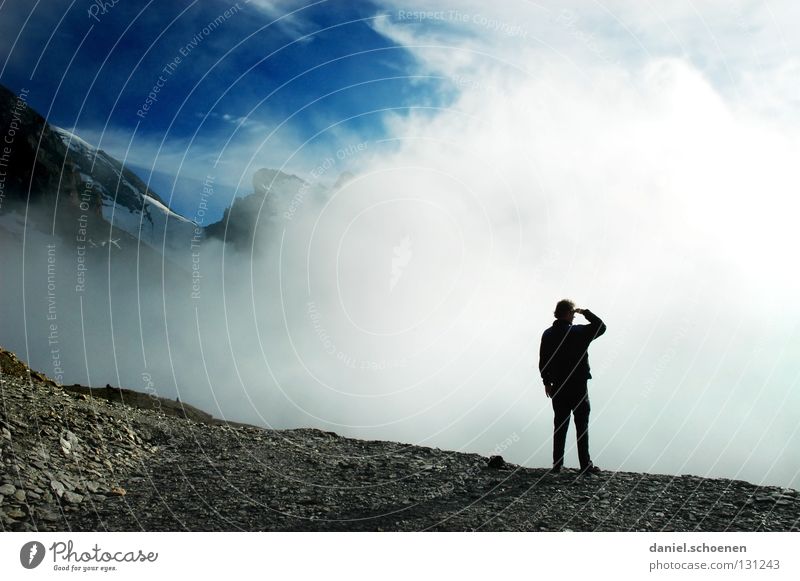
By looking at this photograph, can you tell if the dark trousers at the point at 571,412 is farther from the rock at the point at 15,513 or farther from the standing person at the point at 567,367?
the rock at the point at 15,513

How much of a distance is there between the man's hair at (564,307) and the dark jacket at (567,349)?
6.2 inches

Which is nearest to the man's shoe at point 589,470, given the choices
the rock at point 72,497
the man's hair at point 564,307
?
the man's hair at point 564,307

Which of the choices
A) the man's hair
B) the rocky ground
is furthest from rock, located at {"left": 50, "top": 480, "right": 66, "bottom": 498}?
the man's hair

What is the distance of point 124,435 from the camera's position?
53.1 ft

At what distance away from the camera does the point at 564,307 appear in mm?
13523

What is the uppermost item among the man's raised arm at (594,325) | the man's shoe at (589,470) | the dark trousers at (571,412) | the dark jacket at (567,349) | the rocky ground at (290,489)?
the man's raised arm at (594,325)

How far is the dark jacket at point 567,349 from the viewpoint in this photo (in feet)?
43.4

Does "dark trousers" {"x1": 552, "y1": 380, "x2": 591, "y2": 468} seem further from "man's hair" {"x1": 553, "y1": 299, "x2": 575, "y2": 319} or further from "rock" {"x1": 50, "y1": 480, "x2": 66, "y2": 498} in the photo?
"rock" {"x1": 50, "y1": 480, "x2": 66, "y2": 498}

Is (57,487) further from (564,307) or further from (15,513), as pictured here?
(564,307)
